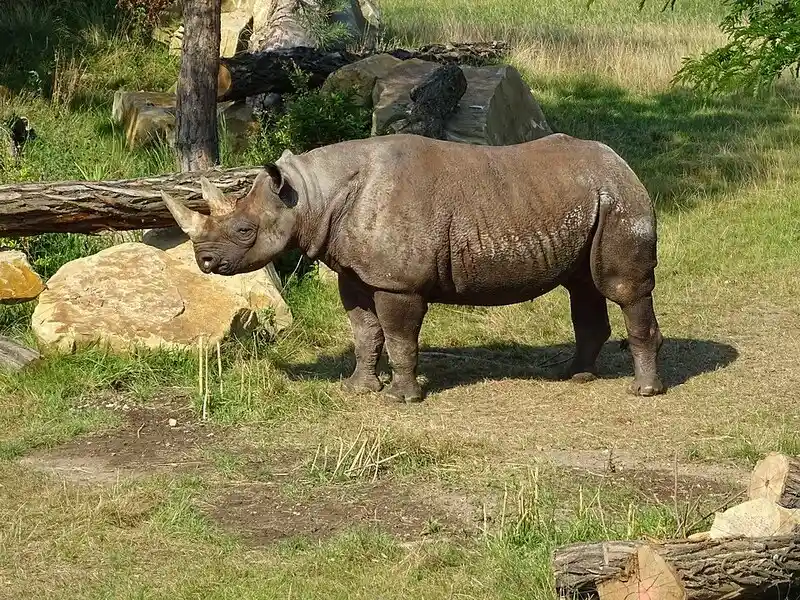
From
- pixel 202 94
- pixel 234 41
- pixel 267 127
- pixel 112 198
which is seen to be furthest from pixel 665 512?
pixel 234 41

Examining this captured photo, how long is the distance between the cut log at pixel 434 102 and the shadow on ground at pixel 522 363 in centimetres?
298

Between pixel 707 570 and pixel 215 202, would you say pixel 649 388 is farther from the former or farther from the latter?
pixel 707 570

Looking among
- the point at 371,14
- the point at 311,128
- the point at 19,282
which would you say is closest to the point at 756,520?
the point at 19,282

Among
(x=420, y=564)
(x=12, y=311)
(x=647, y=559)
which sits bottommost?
(x=12, y=311)

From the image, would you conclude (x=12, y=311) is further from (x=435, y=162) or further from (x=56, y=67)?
(x=56, y=67)

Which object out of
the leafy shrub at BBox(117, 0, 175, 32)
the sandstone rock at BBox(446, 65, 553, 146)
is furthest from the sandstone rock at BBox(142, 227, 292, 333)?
the leafy shrub at BBox(117, 0, 175, 32)

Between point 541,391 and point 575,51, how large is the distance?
11009 millimetres

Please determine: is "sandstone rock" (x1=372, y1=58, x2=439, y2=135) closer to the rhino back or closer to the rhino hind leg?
the rhino hind leg

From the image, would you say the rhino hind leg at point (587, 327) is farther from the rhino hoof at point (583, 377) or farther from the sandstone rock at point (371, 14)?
the sandstone rock at point (371, 14)

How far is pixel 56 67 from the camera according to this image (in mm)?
15125

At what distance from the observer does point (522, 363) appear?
9.87 m

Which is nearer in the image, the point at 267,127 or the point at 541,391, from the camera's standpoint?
the point at 541,391

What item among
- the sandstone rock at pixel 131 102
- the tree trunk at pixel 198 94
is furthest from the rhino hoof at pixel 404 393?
the sandstone rock at pixel 131 102

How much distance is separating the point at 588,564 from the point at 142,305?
16.8 ft
